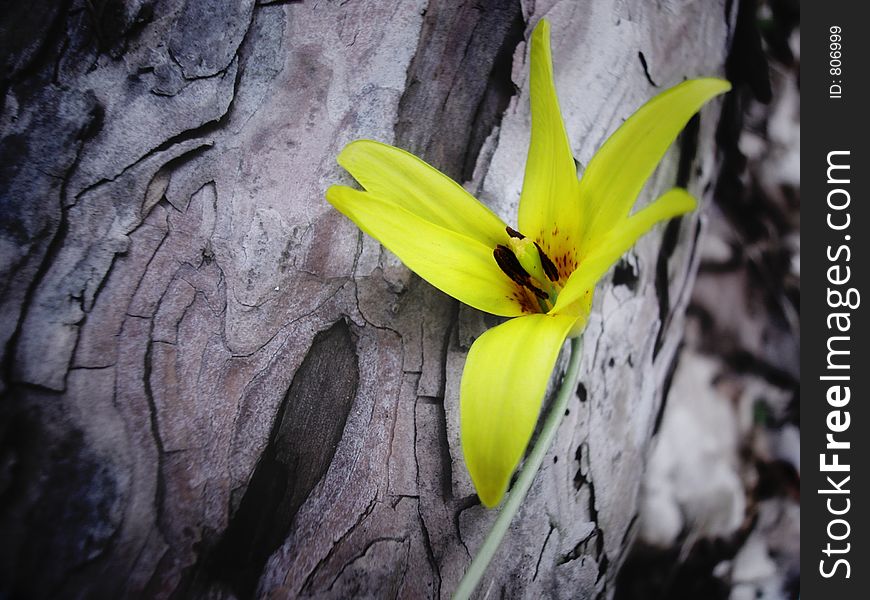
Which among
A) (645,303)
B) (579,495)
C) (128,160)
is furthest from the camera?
(645,303)

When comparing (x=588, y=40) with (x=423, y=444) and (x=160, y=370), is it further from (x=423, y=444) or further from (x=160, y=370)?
(x=160, y=370)

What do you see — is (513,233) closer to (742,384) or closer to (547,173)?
(547,173)

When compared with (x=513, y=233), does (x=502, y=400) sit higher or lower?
lower

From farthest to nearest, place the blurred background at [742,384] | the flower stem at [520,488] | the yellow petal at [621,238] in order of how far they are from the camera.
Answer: the blurred background at [742,384] < the flower stem at [520,488] < the yellow petal at [621,238]

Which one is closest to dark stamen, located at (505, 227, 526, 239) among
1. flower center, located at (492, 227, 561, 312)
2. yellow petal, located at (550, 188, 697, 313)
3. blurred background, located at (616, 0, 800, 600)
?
flower center, located at (492, 227, 561, 312)

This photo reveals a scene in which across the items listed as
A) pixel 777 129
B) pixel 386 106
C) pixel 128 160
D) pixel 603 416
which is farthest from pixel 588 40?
pixel 777 129

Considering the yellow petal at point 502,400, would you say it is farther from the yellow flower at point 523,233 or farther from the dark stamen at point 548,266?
the dark stamen at point 548,266

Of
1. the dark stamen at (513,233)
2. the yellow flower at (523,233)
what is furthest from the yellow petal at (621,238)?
the dark stamen at (513,233)

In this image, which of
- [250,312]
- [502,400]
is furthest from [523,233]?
[250,312]
